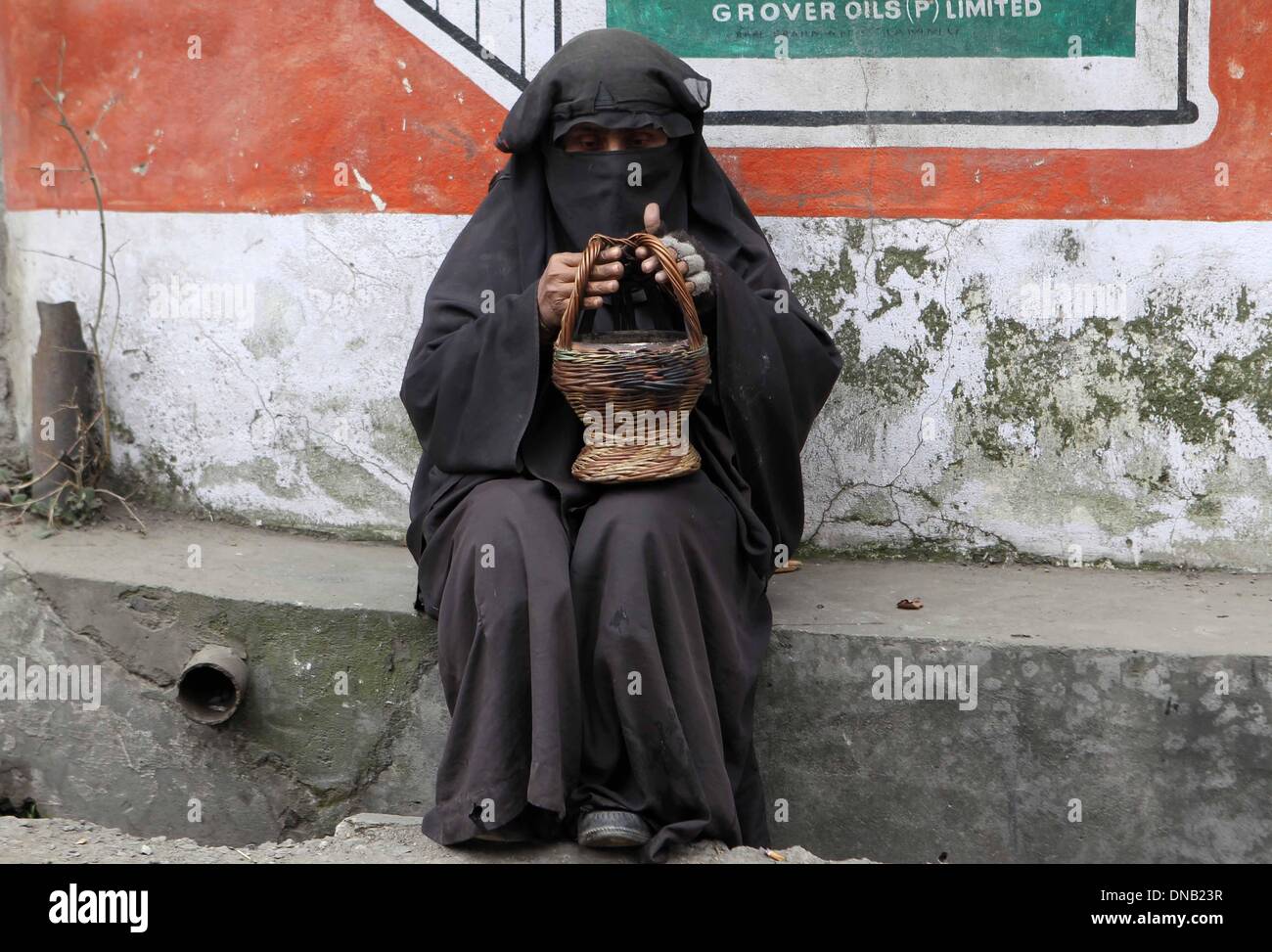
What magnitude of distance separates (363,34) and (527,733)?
2183 mm

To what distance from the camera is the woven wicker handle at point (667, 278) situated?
3098mm

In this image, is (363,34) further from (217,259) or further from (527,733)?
(527,733)

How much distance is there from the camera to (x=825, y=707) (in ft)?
12.0

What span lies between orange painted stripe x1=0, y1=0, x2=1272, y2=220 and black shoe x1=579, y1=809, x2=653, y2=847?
1869mm

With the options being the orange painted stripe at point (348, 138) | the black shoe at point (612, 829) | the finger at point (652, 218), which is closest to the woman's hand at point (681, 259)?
the finger at point (652, 218)

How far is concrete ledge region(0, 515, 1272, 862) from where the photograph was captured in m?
3.50

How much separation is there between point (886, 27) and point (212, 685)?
2.53 metres

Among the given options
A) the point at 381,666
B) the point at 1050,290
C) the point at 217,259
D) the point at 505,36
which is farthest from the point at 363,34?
the point at 1050,290

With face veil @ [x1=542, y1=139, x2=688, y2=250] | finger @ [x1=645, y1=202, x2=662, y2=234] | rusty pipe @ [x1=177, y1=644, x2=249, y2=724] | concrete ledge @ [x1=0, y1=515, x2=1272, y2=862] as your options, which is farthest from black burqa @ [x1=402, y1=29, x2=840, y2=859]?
rusty pipe @ [x1=177, y1=644, x2=249, y2=724]

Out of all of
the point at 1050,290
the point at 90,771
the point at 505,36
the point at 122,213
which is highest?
the point at 505,36

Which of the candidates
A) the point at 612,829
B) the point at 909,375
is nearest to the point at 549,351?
the point at 612,829

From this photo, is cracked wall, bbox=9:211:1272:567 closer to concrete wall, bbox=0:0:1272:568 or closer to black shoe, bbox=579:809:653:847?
concrete wall, bbox=0:0:1272:568

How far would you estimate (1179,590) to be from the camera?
3.96m

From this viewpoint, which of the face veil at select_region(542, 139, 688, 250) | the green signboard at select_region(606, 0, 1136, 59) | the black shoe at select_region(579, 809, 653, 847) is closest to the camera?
the black shoe at select_region(579, 809, 653, 847)
